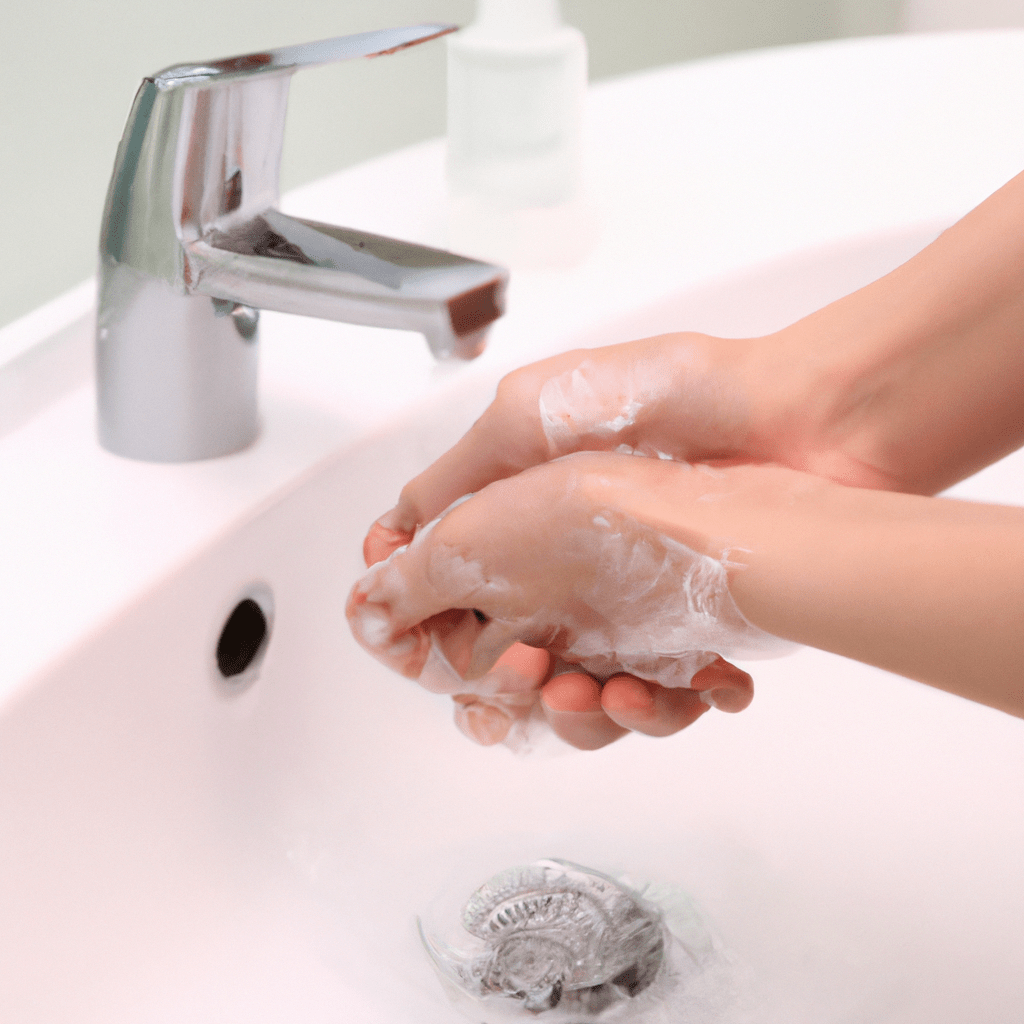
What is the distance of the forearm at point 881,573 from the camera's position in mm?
301

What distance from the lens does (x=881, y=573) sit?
32 centimetres

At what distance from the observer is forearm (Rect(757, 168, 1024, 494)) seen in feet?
1.36

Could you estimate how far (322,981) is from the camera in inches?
16.3

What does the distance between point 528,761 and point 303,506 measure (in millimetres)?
144

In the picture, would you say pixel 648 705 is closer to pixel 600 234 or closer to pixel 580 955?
pixel 580 955

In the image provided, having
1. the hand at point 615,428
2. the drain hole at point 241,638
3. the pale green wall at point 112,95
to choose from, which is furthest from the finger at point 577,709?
the pale green wall at point 112,95

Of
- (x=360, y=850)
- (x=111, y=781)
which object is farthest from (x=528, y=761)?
(x=111, y=781)

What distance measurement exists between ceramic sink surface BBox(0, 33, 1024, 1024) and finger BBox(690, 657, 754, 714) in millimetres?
74

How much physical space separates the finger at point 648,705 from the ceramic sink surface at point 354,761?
0.07 meters

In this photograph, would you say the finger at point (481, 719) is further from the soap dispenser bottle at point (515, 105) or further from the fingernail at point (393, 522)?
the soap dispenser bottle at point (515, 105)

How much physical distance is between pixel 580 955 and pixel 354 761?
13 cm

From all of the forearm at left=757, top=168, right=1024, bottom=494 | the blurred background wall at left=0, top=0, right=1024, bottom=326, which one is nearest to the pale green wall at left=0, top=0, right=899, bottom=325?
the blurred background wall at left=0, top=0, right=1024, bottom=326

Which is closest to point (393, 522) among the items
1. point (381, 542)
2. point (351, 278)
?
point (381, 542)

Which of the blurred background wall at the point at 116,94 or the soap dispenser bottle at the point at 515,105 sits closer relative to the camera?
the blurred background wall at the point at 116,94
